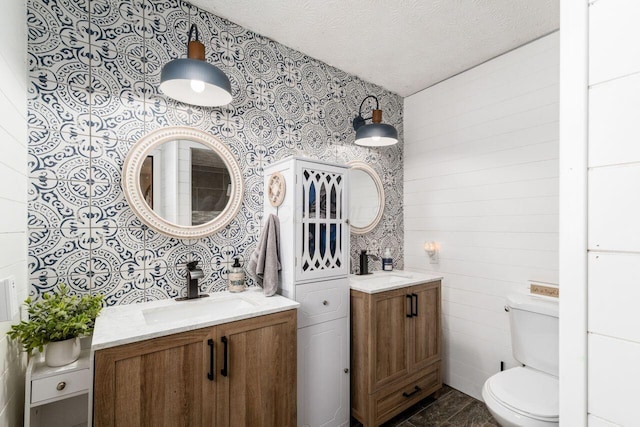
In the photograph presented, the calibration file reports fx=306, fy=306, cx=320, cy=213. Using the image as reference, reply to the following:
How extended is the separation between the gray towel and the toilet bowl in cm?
137

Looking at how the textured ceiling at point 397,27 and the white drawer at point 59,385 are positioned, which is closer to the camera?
the white drawer at point 59,385

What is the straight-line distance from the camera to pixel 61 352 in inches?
51.3

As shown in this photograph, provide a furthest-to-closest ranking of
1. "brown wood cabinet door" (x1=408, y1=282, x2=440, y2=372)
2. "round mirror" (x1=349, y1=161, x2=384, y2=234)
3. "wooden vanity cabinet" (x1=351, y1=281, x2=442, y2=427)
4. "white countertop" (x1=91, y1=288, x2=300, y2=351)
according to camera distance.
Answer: "round mirror" (x1=349, y1=161, x2=384, y2=234) < "brown wood cabinet door" (x1=408, y1=282, x2=440, y2=372) < "wooden vanity cabinet" (x1=351, y1=281, x2=442, y2=427) < "white countertop" (x1=91, y1=288, x2=300, y2=351)

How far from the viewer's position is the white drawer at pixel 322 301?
1.89 m

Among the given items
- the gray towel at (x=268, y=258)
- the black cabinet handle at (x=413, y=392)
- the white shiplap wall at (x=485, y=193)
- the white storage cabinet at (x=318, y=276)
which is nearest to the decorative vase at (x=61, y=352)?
the gray towel at (x=268, y=258)

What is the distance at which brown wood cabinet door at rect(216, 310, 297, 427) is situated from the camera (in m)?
1.46

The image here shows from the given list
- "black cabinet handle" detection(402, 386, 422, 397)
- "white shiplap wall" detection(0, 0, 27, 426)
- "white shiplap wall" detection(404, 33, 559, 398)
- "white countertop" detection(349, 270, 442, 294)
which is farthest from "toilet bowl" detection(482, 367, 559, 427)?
"white shiplap wall" detection(0, 0, 27, 426)

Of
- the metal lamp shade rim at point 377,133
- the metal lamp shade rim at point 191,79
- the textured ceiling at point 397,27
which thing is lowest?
the metal lamp shade rim at point 377,133

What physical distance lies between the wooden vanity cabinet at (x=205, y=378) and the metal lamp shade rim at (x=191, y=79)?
1.20 metres

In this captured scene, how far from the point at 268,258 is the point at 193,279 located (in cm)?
45
